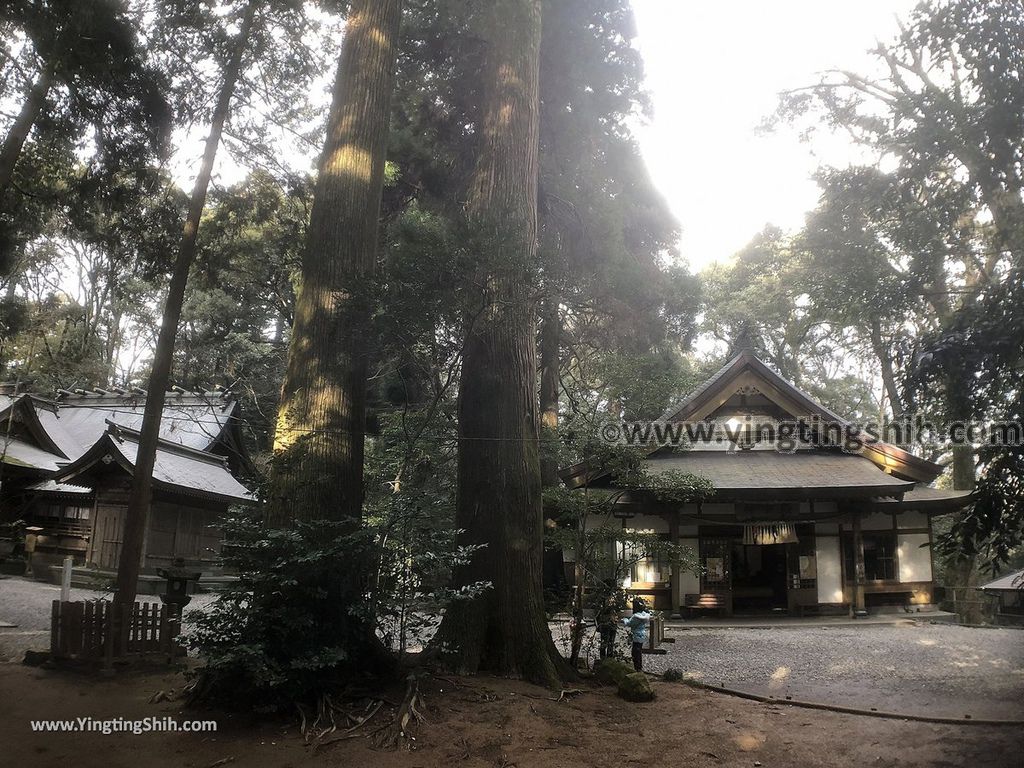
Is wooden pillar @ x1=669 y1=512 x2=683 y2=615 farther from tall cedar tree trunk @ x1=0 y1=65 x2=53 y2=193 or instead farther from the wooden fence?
tall cedar tree trunk @ x1=0 y1=65 x2=53 y2=193

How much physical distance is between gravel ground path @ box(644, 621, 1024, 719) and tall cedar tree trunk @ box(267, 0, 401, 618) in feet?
17.1

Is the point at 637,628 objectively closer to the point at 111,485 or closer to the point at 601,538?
the point at 601,538

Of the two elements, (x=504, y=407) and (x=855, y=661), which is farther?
(x=855, y=661)

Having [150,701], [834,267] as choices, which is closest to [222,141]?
[150,701]

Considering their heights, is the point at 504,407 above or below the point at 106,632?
above

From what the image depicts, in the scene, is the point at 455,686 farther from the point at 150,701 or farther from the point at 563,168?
the point at 563,168

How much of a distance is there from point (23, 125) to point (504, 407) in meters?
6.60

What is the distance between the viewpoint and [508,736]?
551 cm

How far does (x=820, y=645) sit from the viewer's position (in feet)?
36.5

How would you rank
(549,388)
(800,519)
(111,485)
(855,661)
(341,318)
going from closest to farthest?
(341,318) < (855,661) < (800,519) < (549,388) < (111,485)

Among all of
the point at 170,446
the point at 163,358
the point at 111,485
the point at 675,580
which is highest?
the point at 163,358

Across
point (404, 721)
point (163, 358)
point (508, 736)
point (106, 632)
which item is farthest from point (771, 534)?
point (106, 632)

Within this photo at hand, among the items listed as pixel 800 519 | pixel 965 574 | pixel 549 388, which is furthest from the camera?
pixel 965 574

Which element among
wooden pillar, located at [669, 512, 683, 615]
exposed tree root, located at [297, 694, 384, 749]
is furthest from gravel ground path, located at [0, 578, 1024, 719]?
exposed tree root, located at [297, 694, 384, 749]
